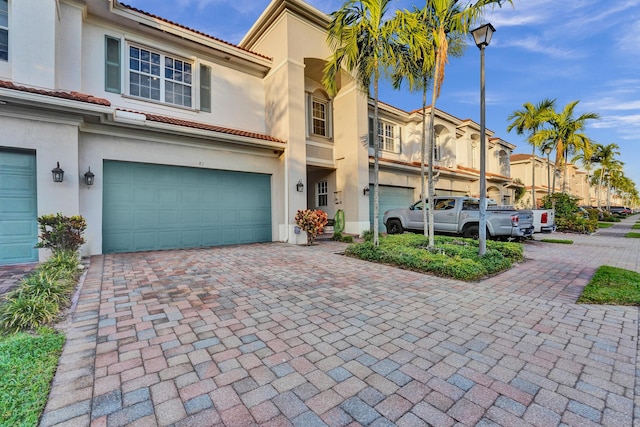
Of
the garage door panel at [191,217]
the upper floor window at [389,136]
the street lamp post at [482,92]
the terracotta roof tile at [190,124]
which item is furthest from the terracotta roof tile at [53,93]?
the upper floor window at [389,136]

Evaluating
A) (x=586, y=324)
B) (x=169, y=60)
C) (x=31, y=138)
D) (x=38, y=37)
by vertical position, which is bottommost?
(x=586, y=324)

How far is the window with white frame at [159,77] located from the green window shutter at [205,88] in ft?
1.22

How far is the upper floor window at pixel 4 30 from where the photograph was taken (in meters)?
6.94

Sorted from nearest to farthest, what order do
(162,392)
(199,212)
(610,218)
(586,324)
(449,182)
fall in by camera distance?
(162,392)
(586,324)
(199,212)
(449,182)
(610,218)

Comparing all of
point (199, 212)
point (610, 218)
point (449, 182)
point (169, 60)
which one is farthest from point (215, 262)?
point (610, 218)

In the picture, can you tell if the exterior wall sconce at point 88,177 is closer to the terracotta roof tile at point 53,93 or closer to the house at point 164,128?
the house at point 164,128

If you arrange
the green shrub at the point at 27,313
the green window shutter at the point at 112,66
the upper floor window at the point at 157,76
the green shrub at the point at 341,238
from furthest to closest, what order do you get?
the green shrub at the point at 341,238, the upper floor window at the point at 157,76, the green window shutter at the point at 112,66, the green shrub at the point at 27,313

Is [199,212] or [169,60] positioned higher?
[169,60]

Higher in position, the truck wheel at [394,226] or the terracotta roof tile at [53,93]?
the terracotta roof tile at [53,93]

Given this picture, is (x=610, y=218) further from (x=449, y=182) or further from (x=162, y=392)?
(x=162, y=392)

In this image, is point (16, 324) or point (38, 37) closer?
point (16, 324)

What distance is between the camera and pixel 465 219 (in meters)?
10.7

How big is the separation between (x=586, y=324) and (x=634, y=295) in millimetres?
1856

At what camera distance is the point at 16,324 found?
3162mm
